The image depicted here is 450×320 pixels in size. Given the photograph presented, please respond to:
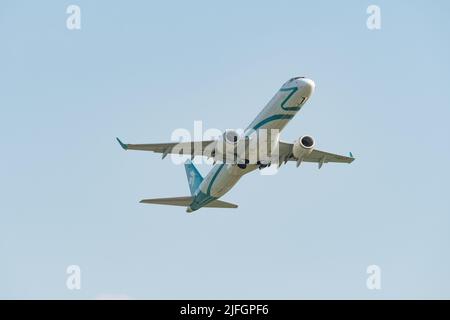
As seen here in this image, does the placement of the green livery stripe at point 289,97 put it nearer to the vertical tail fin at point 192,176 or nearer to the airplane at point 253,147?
the airplane at point 253,147

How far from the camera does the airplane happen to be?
54.0 metres

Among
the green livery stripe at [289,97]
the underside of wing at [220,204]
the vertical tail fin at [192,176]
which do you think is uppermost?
the green livery stripe at [289,97]

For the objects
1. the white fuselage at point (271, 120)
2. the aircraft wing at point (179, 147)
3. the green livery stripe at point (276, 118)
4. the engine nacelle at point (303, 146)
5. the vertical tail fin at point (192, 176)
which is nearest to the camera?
the white fuselage at point (271, 120)

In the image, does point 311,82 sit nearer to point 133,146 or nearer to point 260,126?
point 260,126

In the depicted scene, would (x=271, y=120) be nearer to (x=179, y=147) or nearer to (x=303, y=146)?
(x=303, y=146)

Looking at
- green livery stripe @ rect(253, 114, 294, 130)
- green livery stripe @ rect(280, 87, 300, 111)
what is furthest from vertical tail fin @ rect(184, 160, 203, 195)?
green livery stripe @ rect(280, 87, 300, 111)

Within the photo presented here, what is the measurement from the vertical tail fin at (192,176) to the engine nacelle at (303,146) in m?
12.7

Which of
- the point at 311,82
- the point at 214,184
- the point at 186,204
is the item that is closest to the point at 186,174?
the point at 186,204

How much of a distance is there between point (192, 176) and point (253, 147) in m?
14.9

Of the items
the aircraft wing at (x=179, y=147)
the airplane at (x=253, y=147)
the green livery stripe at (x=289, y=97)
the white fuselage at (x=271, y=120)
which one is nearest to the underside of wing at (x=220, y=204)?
the airplane at (x=253, y=147)

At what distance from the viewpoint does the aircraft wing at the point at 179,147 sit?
5816 centimetres

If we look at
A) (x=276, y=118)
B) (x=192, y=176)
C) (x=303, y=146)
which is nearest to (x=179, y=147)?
(x=276, y=118)

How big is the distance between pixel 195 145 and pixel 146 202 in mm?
7614

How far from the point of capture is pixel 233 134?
55.8 m
